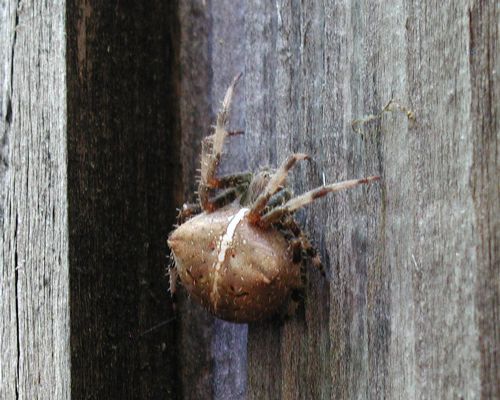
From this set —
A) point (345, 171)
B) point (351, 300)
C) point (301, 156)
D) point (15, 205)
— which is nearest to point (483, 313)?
point (351, 300)

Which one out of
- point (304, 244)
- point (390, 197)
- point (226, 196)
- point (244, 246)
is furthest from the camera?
point (226, 196)

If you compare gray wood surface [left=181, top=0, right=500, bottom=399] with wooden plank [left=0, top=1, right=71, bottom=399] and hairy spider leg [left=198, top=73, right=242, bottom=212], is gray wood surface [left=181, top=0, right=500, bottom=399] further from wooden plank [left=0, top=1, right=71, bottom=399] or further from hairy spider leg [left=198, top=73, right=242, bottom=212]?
wooden plank [left=0, top=1, right=71, bottom=399]

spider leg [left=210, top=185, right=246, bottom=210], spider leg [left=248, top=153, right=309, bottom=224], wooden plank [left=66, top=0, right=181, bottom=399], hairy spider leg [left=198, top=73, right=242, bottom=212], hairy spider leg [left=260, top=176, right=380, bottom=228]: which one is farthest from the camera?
spider leg [left=210, top=185, right=246, bottom=210]

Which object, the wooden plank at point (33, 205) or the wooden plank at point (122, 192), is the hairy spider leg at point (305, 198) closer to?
the wooden plank at point (122, 192)

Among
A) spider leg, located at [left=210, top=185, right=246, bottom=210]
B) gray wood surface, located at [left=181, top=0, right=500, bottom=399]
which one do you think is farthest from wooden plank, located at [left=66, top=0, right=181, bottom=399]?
gray wood surface, located at [left=181, top=0, right=500, bottom=399]

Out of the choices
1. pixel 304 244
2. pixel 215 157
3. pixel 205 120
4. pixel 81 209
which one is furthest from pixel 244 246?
pixel 205 120

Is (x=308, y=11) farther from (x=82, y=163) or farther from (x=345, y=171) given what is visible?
(x=82, y=163)

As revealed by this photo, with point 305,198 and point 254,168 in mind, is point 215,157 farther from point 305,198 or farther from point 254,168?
point 305,198

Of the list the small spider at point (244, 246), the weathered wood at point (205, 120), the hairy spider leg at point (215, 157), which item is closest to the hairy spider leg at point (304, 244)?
the small spider at point (244, 246)
